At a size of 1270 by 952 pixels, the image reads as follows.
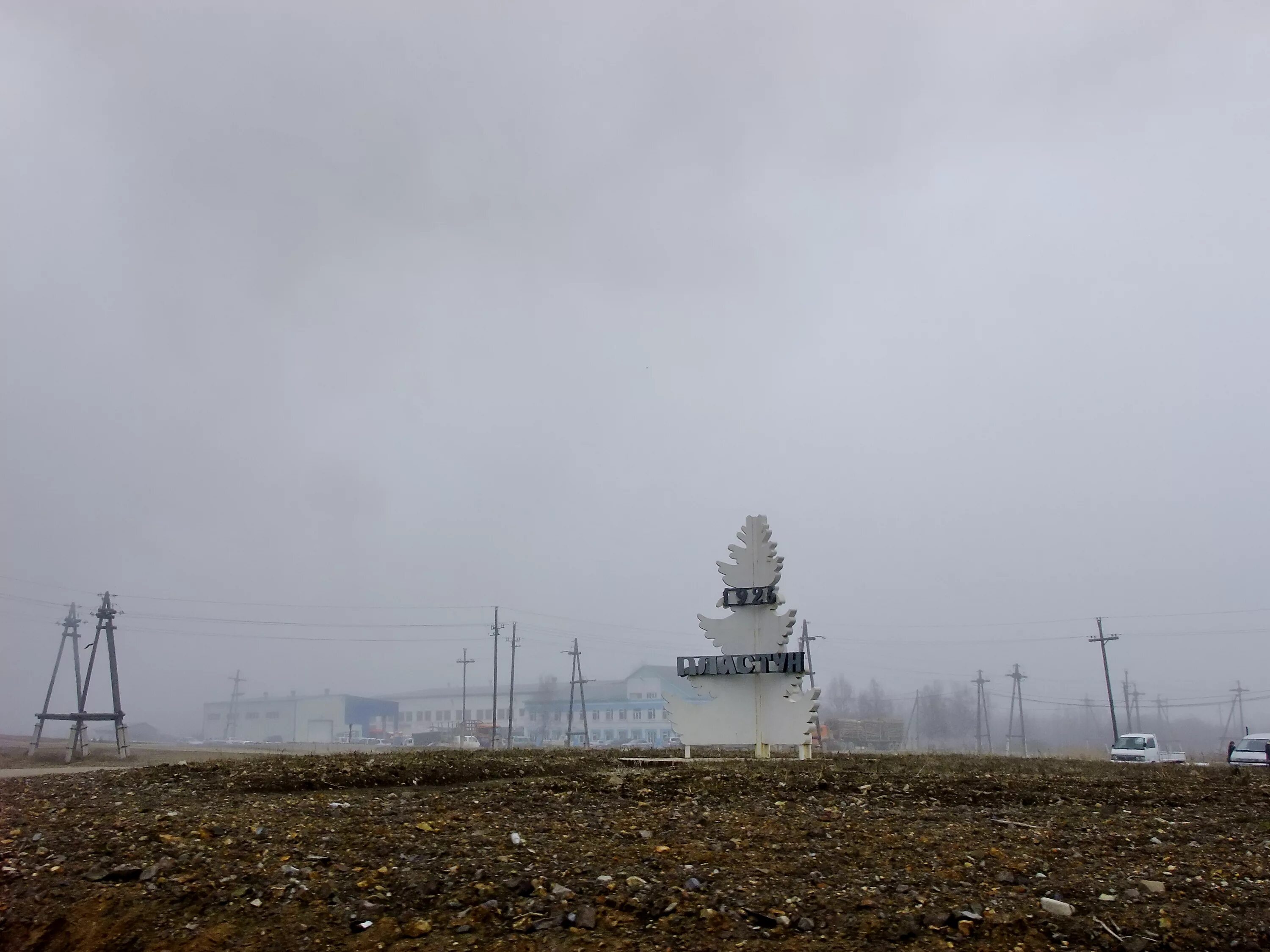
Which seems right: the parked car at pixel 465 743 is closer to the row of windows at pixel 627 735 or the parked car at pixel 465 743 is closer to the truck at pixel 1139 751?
the row of windows at pixel 627 735

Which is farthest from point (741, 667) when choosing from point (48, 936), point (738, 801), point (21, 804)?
point (48, 936)

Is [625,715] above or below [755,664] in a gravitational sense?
below

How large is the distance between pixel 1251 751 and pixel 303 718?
116717 mm

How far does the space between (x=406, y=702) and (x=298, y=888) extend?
5334 inches

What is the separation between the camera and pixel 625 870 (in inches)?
283

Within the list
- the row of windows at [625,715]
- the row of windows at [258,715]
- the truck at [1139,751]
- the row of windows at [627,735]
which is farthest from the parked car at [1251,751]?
the row of windows at [258,715]

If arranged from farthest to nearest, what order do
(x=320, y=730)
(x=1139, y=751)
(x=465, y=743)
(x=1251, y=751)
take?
(x=320, y=730) < (x=465, y=743) < (x=1139, y=751) < (x=1251, y=751)

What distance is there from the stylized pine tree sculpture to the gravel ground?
32.8 ft

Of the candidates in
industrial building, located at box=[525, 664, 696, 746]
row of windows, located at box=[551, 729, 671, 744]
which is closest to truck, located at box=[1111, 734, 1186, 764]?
industrial building, located at box=[525, 664, 696, 746]

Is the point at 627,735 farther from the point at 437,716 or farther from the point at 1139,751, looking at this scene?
the point at 1139,751

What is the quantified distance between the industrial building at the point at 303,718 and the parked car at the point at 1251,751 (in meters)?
103

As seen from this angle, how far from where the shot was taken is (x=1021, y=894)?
659cm

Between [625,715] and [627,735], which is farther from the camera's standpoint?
[625,715]

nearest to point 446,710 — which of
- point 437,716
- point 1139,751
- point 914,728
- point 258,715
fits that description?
point 437,716
